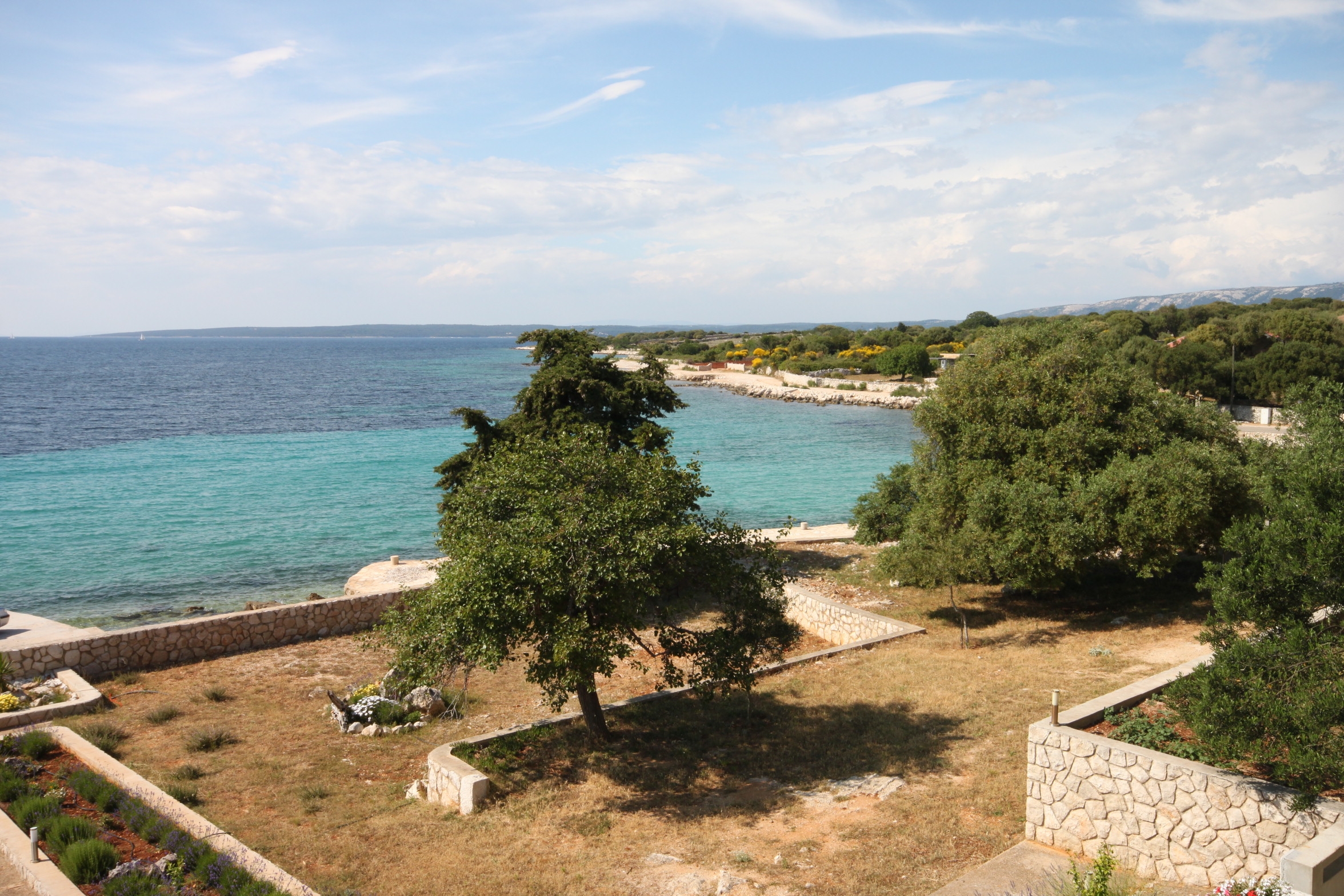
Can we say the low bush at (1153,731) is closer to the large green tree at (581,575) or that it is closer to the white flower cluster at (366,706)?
the large green tree at (581,575)

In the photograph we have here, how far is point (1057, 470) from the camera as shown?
55.8 feet

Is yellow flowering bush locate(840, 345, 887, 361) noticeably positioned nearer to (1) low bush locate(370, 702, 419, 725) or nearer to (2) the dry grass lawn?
(2) the dry grass lawn

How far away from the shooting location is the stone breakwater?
79562 millimetres

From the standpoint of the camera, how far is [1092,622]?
57.7 ft

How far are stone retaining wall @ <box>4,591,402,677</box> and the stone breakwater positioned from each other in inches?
2484

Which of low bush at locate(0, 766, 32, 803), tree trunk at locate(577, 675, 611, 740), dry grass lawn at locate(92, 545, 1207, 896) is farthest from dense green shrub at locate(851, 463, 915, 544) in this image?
low bush at locate(0, 766, 32, 803)

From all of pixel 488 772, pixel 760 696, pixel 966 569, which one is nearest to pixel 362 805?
pixel 488 772

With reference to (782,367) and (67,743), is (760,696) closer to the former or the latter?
(67,743)

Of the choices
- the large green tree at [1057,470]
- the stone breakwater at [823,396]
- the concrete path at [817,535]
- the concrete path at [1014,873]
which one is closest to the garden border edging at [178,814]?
the concrete path at [1014,873]

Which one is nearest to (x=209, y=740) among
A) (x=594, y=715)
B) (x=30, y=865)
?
(x=30, y=865)

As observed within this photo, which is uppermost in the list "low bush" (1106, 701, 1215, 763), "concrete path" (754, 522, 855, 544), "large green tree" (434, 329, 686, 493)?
"large green tree" (434, 329, 686, 493)

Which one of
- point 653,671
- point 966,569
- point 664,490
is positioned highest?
point 664,490

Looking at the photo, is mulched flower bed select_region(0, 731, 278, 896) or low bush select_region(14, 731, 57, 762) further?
low bush select_region(14, 731, 57, 762)

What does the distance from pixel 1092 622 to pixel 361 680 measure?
15220 mm
